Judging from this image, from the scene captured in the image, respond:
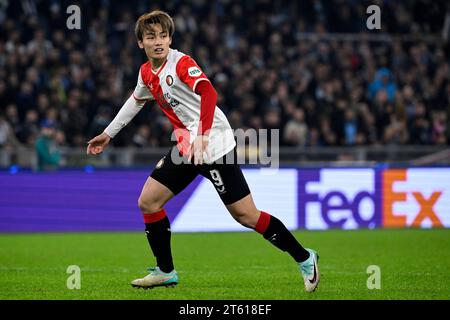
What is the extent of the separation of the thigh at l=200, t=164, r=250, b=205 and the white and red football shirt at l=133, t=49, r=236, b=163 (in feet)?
0.29

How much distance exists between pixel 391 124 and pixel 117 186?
6462 mm

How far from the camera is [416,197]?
15539 millimetres

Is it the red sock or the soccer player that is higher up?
the soccer player

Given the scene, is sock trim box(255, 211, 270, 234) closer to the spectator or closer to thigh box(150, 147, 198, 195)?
thigh box(150, 147, 198, 195)

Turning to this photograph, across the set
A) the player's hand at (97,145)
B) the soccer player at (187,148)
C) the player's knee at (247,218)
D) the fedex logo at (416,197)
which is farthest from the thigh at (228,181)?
the fedex logo at (416,197)

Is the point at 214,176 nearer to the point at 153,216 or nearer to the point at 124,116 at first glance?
the point at 153,216

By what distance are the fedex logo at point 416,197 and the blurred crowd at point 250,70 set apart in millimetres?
2908

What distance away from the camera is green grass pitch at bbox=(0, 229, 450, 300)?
782 cm

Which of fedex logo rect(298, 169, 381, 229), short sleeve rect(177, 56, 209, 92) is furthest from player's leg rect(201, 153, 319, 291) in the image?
fedex logo rect(298, 169, 381, 229)

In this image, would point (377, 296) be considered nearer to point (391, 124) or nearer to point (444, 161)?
point (444, 161)

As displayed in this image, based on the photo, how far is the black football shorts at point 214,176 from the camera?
25.3ft

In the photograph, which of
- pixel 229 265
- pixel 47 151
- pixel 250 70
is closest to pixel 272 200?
pixel 47 151

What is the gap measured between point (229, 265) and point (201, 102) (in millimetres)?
3298

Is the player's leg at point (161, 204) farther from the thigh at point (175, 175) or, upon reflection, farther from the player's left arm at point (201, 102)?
the player's left arm at point (201, 102)
